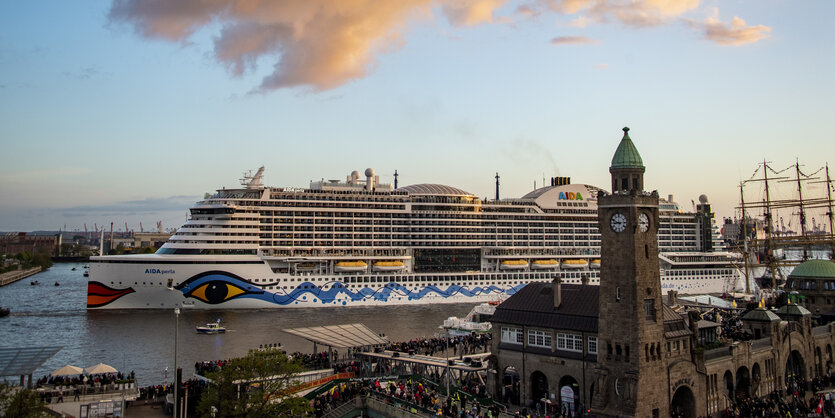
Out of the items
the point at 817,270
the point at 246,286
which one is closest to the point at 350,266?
the point at 246,286

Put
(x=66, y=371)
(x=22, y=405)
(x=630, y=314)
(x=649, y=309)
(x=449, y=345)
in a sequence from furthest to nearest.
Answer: (x=449, y=345)
(x=66, y=371)
(x=649, y=309)
(x=630, y=314)
(x=22, y=405)

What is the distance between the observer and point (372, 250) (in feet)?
328

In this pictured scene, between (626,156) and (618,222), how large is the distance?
4.01 meters

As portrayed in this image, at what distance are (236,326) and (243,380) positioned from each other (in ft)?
132

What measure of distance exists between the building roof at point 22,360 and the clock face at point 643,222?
32.5 metres

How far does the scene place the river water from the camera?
186 ft

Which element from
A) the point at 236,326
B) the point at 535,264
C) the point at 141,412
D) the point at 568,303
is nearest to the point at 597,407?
the point at 568,303

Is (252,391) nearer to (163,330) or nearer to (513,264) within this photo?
(163,330)

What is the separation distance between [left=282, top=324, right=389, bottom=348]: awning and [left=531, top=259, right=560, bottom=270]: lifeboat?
66310 mm

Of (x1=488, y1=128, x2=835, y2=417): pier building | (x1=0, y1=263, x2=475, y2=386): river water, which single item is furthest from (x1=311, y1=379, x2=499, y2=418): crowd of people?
(x1=0, y1=263, x2=475, y2=386): river water

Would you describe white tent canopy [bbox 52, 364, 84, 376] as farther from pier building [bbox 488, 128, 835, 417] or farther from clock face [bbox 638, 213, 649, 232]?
clock face [bbox 638, 213, 649, 232]

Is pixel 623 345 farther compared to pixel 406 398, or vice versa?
pixel 406 398

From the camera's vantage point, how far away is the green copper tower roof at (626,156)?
38781 millimetres

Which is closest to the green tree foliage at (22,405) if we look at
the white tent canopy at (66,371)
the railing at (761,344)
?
the white tent canopy at (66,371)
